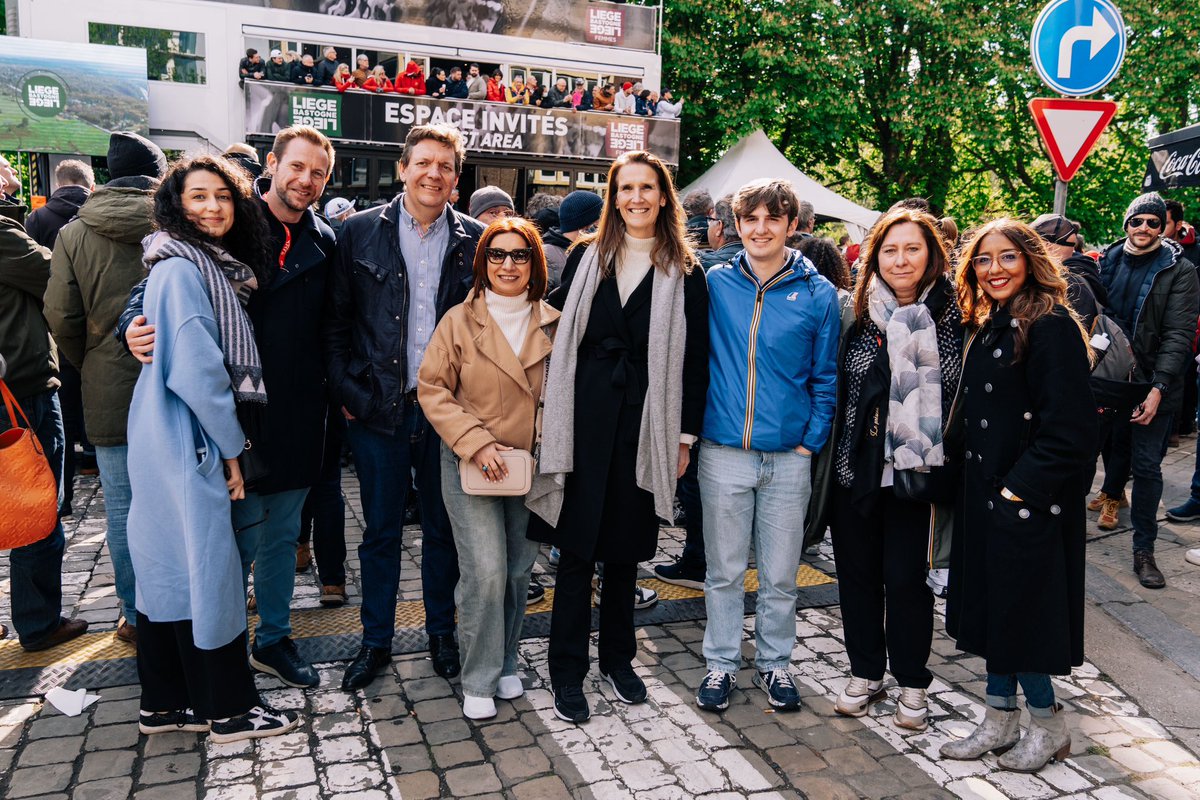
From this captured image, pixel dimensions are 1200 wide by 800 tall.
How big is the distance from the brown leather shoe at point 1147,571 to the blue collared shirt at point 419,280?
450cm

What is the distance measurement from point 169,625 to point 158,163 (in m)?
2.06

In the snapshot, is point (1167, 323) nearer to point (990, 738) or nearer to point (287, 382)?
point (990, 738)

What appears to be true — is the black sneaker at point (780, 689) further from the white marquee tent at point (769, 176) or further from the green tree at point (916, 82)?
the green tree at point (916, 82)

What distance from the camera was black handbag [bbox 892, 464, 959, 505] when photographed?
352 cm

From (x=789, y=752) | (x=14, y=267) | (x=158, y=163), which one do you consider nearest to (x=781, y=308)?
(x=789, y=752)

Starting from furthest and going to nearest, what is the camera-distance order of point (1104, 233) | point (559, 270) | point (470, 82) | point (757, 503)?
1. point (1104, 233)
2. point (470, 82)
3. point (559, 270)
4. point (757, 503)

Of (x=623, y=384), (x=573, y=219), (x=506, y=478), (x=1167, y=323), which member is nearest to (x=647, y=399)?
(x=623, y=384)

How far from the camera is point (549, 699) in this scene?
3.95 meters

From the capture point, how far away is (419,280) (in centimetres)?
395

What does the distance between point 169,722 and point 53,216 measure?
4811mm

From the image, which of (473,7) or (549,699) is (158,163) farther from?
(473,7)

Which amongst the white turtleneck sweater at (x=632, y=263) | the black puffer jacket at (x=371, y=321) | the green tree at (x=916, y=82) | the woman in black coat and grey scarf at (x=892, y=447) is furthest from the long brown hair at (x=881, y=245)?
the green tree at (x=916, y=82)

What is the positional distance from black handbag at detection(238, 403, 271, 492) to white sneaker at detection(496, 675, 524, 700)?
1.32 m

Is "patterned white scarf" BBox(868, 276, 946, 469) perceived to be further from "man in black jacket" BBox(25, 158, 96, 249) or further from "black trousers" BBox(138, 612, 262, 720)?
"man in black jacket" BBox(25, 158, 96, 249)
